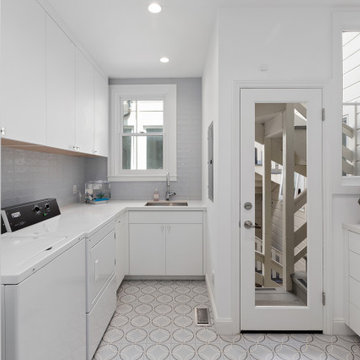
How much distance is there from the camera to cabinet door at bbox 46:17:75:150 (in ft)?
6.54

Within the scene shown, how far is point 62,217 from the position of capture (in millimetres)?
2324

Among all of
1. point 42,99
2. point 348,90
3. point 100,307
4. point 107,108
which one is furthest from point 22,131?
point 348,90

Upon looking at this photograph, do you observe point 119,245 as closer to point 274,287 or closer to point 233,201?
point 233,201

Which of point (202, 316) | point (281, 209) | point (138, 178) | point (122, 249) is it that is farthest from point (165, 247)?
point (281, 209)

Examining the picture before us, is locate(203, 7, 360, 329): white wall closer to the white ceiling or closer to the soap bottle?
the white ceiling

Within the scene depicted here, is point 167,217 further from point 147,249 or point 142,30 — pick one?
point 142,30

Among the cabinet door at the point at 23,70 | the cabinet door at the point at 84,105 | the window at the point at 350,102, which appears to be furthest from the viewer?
the cabinet door at the point at 84,105

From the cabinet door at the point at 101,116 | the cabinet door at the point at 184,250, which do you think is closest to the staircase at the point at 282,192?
the cabinet door at the point at 184,250

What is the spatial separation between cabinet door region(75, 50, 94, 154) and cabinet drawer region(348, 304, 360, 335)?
2701 millimetres

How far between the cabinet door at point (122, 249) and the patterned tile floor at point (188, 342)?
0.37 metres

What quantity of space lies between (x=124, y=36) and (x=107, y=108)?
3.88 ft

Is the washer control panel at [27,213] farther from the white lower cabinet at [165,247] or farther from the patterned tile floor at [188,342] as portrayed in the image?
the patterned tile floor at [188,342]

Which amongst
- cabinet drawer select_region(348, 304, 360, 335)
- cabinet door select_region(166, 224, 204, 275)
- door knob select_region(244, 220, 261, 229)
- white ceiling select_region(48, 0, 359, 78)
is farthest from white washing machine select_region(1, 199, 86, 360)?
cabinet drawer select_region(348, 304, 360, 335)

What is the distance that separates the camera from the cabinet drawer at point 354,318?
6.27 feet
